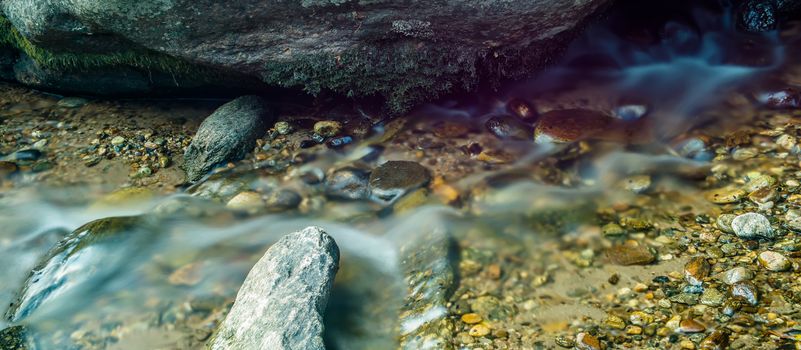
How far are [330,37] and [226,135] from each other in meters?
1.41

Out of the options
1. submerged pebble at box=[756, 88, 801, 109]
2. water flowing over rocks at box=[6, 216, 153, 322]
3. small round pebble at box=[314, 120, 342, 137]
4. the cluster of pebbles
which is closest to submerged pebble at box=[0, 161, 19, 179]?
the cluster of pebbles

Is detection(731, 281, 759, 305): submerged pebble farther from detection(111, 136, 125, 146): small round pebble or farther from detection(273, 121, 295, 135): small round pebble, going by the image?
detection(111, 136, 125, 146): small round pebble

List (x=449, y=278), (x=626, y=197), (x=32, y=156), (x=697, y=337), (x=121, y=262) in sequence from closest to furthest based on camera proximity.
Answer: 1. (x=697, y=337)
2. (x=449, y=278)
3. (x=121, y=262)
4. (x=626, y=197)
5. (x=32, y=156)

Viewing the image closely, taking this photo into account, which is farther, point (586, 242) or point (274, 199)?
point (274, 199)

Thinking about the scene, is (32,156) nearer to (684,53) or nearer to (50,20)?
(50,20)

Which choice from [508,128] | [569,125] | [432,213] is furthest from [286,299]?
[569,125]

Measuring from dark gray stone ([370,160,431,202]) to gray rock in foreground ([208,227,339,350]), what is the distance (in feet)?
3.54

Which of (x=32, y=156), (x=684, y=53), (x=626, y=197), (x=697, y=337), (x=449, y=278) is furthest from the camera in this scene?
(x=684, y=53)

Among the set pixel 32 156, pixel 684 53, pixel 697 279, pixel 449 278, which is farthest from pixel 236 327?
pixel 684 53

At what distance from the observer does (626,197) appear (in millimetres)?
4723

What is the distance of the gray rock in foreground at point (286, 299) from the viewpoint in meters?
3.41

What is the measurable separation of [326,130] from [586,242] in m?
2.82

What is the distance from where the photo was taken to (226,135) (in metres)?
5.58

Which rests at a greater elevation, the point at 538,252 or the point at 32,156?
the point at 32,156
